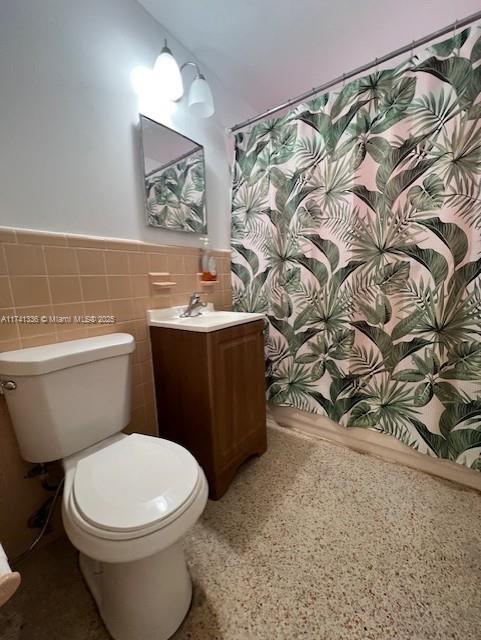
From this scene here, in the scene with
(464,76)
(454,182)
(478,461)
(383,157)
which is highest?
(464,76)

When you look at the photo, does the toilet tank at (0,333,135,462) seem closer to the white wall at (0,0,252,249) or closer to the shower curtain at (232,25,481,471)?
the white wall at (0,0,252,249)

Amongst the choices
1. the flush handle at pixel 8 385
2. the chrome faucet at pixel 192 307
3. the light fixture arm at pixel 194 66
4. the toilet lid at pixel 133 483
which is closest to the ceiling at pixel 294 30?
the light fixture arm at pixel 194 66

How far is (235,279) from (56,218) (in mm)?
1028

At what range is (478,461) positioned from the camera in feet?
3.82

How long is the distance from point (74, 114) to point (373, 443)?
208 centimetres

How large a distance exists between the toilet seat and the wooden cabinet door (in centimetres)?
33

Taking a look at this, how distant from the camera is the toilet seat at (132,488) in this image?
0.64 metres

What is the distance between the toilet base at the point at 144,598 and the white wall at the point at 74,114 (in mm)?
1133

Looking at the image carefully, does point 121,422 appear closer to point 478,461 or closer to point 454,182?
point 478,461

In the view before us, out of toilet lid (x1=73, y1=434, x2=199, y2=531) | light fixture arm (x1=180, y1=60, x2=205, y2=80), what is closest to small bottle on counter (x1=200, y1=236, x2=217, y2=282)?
light fixture arm (x1=180, y1=60, x2=205, y2=80)

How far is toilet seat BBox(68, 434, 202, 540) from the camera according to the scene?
64 cm

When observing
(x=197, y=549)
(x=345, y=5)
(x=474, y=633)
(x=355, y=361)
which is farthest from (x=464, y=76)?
(x=197, y=549)

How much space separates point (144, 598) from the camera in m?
0.73

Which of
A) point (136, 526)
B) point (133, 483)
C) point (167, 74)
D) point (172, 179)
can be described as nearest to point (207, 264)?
point (172, 179)
